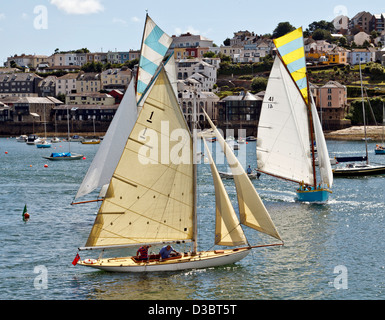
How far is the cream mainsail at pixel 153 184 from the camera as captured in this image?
101 ft

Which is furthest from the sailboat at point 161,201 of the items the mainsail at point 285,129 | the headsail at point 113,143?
the mainsail at point 285,129

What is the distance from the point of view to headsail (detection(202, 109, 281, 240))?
3189cm

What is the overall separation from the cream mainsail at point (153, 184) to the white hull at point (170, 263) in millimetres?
1006

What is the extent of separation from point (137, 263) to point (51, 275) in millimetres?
4518

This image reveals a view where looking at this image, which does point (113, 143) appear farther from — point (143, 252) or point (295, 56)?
point (295, 56)

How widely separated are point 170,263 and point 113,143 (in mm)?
13218

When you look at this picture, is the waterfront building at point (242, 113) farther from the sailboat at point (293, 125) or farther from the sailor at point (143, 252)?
the sailor at point (143, 252)

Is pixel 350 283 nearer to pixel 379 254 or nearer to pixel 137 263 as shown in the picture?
pixel 379 254

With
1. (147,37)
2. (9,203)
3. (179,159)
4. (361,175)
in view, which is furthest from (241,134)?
(179,159)

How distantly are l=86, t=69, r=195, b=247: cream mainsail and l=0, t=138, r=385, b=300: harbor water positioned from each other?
2.10 metres

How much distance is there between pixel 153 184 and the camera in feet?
104
